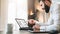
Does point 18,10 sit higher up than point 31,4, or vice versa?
point 31,4

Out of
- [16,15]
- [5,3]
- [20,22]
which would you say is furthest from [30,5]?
[20,22]

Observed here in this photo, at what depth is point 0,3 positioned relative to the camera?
622cm

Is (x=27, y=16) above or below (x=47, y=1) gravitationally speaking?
A: below

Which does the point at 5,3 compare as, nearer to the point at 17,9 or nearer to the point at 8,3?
the point at 8,3

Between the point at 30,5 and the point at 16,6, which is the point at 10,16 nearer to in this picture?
the point at 16,6

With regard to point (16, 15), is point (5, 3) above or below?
above

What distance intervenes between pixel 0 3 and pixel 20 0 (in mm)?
898

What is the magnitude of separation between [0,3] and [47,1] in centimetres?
450

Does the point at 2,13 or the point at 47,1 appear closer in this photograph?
the point at 47,1

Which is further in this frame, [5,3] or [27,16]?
[5,3]

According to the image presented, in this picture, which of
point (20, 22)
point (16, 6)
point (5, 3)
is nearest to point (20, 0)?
point (16, 6)

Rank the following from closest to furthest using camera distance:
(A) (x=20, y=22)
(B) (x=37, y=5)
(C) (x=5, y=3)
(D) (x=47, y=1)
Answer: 1. (D) (x=47, y=1)
2. (A) (x=20, y=22)
3. (B) (x=37, y=5)
4. (C) (x=5, y=3)

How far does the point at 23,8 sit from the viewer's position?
588 centimetres

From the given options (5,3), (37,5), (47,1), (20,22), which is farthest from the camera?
(5,3)
